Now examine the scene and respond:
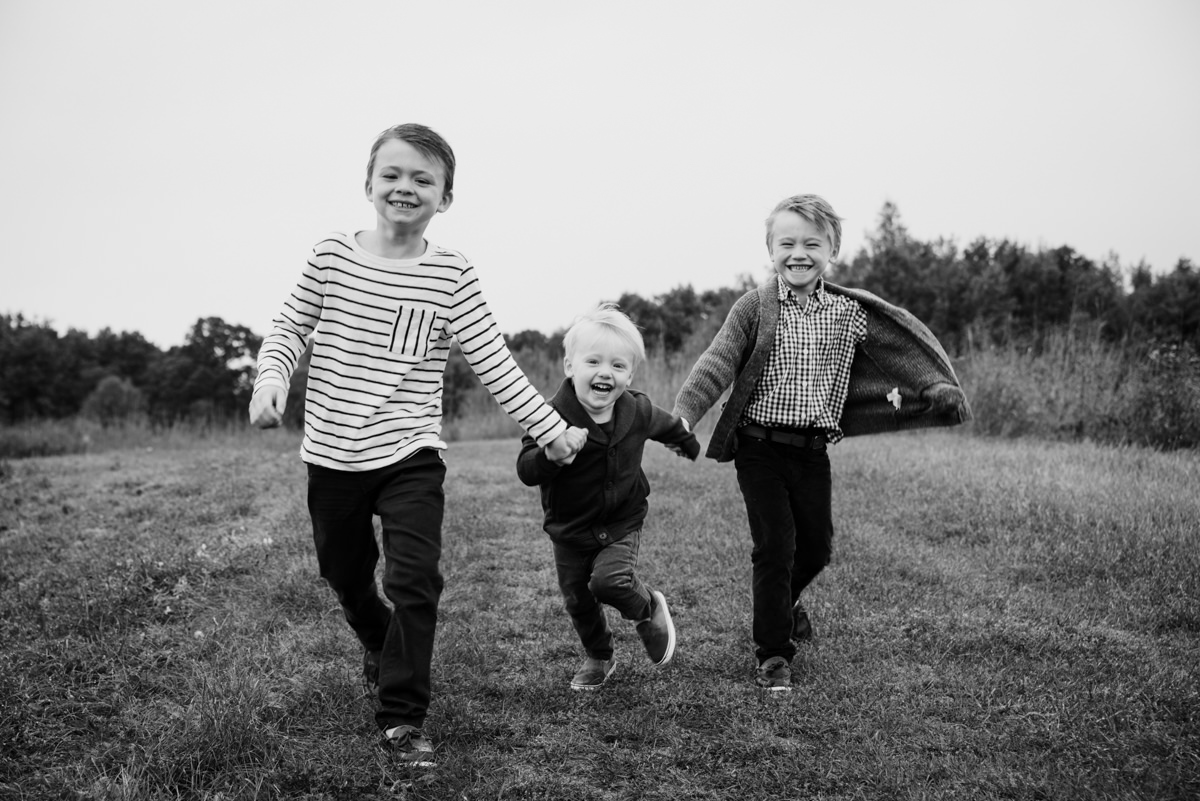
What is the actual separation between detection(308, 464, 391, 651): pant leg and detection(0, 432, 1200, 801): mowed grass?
387mm

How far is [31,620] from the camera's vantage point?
423 cm

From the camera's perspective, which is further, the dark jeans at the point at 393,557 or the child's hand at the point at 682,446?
the child's hand at the point at 682,446

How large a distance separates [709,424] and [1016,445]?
5.20 metres

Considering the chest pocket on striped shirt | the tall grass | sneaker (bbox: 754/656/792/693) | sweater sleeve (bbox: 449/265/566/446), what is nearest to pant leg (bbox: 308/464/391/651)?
the chest pocket on striped shirt

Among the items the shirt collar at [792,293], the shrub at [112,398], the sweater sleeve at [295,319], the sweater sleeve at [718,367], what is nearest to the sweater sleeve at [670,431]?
the sweater sleeve at [718,367]

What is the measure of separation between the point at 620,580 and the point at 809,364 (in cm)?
141

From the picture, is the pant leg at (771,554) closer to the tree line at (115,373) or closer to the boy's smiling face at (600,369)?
the boy's smiling face at (600,369)

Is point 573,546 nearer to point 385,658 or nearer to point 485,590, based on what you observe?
point 385,658

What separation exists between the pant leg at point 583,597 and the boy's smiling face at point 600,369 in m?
0.55

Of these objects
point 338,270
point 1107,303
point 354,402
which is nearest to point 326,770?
point 354,402

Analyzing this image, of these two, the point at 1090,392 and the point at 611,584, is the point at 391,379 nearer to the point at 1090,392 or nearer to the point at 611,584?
the point at 611,584

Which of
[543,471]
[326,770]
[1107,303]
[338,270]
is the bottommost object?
[326,770]

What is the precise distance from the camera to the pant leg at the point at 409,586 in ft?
9.60

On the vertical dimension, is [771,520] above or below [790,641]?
above
